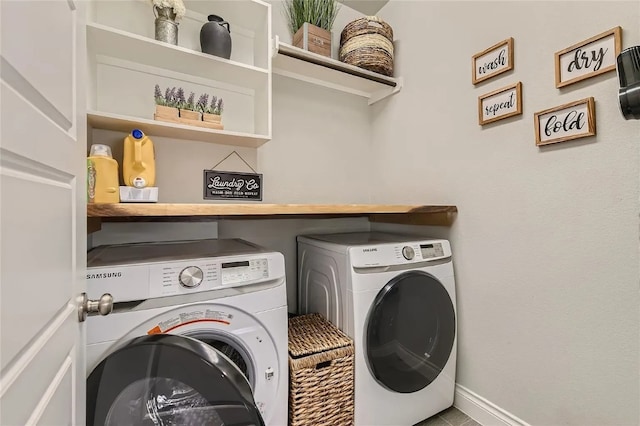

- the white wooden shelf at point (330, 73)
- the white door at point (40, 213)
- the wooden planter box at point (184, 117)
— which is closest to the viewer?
the white door at point (40, 213)

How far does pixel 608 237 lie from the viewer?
1042mm

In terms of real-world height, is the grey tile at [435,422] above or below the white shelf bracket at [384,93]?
below

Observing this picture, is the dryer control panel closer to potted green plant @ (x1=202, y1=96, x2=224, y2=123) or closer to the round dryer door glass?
the round dryer door glass

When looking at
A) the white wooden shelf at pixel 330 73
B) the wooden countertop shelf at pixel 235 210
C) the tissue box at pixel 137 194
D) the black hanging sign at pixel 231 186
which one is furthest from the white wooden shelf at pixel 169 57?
the wooden countertop shelf at pixel 235 210

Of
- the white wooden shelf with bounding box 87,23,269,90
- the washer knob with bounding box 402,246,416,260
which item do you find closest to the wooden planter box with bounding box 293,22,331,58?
the white wooden shelf with bounding box 87,23,269,90

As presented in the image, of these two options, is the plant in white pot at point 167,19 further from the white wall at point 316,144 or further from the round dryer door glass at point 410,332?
the round dryer door glass at point 410,332

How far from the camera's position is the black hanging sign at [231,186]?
5.26ft

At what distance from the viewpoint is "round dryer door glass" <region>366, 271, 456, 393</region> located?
1.27 m

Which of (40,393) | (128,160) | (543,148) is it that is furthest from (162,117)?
(543,148)

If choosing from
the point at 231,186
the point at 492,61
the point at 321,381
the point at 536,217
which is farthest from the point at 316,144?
the point at 321,381

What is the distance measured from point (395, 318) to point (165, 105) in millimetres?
1524

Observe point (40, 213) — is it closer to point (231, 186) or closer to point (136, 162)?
point (136, 162)

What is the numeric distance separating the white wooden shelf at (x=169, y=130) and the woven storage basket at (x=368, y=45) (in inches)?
31.9

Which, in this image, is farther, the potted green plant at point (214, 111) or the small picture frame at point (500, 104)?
the potted green plant at point (214, 111)
